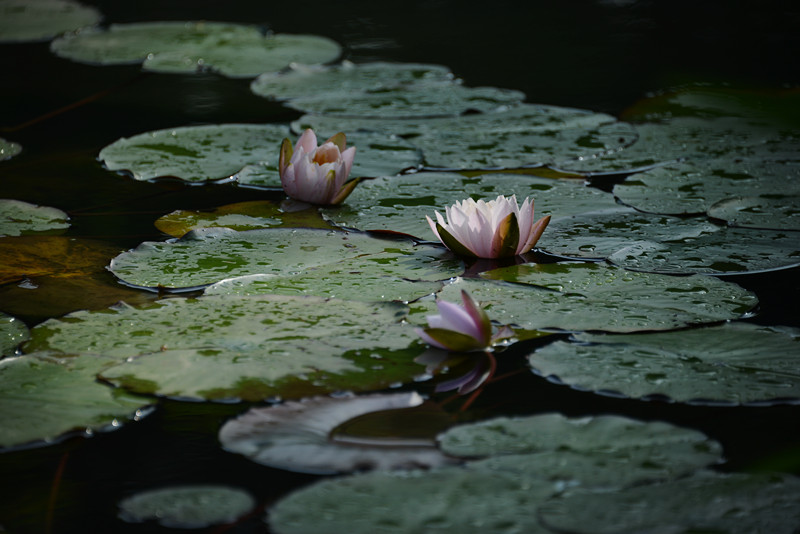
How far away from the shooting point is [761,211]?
7.04 feet

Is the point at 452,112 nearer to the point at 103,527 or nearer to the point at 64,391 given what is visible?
the point at 64,391

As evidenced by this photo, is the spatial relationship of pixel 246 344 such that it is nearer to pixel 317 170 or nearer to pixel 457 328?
pixel 457 328

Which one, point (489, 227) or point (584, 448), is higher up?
point (489, 227)

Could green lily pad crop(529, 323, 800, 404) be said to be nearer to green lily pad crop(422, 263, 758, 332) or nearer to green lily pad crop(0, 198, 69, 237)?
green lily pad crop(422, 263, 758, 332)

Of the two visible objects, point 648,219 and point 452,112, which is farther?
point 452,112

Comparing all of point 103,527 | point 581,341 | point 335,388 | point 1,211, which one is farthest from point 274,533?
point 1,211

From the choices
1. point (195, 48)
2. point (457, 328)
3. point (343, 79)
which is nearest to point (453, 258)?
point (457, 328)

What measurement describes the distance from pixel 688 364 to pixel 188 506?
2.68 feet

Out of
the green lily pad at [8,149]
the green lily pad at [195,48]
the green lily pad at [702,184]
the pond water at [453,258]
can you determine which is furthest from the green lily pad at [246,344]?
the green lily pad at [195,48]

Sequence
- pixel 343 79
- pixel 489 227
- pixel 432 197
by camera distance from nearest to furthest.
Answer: pixel 489 227
pixel 432 197
pixel 343 79

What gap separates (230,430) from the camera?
1.29m

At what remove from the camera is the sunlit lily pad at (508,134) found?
8.54 feet

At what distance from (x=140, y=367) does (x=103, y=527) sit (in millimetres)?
385

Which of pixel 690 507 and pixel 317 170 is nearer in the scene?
pixel 690 507
